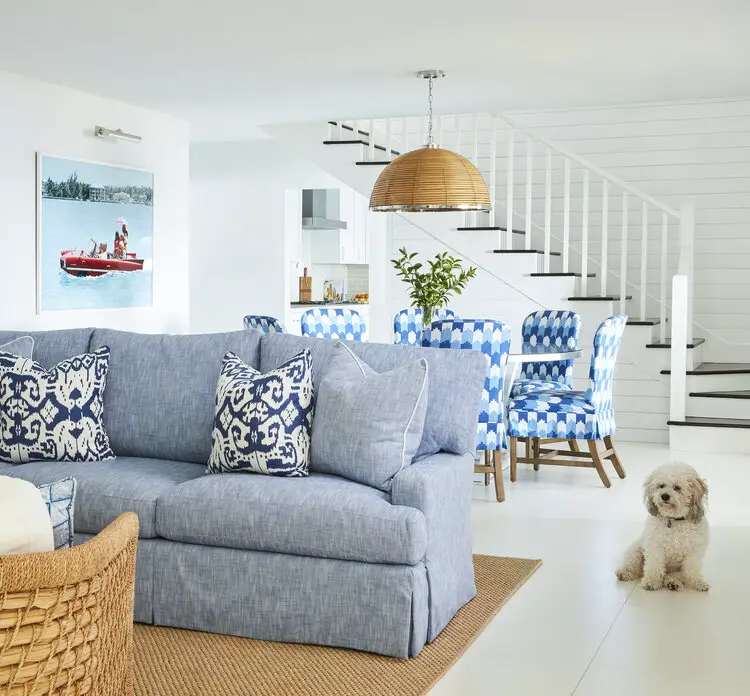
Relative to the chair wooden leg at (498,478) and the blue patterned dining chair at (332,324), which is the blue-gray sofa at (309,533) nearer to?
the chair wooden leg at (498,478)

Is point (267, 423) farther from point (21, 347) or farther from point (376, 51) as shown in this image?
point (376, 51)

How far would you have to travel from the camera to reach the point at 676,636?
3225 mm

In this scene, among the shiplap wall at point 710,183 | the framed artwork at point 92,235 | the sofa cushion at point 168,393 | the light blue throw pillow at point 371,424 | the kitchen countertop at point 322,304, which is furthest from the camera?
the kitchen countertop at point 322,304

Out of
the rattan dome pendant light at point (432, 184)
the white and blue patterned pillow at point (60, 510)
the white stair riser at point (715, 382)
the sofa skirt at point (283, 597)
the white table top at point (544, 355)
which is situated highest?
the rattan dome pendant light at point (432, 184)

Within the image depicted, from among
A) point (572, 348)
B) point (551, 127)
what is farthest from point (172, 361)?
point (551, 127)

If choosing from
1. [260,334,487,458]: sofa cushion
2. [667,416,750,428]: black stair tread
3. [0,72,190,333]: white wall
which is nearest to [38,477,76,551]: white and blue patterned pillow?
[260,334,487,458]: sofa cushion

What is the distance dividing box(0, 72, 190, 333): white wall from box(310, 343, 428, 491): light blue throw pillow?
3.59m

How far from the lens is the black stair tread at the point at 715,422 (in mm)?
6812

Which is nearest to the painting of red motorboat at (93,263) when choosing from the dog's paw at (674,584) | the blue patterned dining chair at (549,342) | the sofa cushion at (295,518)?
the blue patterned dining chair at (549,342)

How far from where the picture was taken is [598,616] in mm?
3410

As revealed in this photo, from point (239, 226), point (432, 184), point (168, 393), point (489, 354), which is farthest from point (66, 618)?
point (239, 226)

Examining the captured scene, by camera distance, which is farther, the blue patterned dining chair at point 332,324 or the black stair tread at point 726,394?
the black stair tread at point 726,394

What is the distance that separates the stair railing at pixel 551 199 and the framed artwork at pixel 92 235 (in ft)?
6.07

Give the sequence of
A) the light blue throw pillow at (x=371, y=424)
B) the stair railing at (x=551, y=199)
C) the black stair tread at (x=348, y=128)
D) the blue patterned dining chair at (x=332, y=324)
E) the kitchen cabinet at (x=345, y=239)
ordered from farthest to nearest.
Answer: the kitchen cabinet at (x=345, y=239), the black stair tread at (x=348, y=128), the stair railing at (x=551, y=199), the blue patterned dining chair at (x=332, y=324), the light blue throw pillow at (x=371, y=424)
